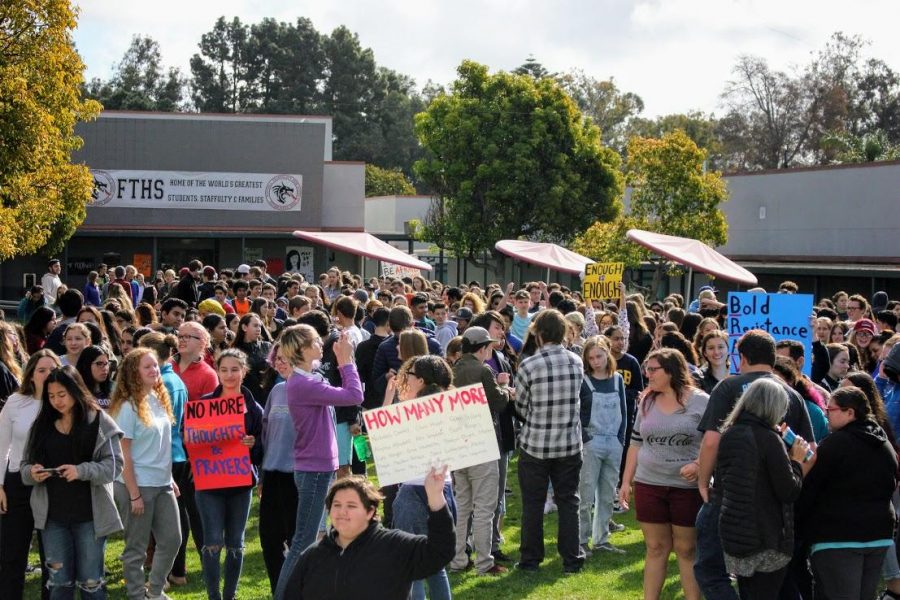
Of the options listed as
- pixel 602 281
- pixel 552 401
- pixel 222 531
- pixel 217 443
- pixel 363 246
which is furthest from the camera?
pixel 363 246

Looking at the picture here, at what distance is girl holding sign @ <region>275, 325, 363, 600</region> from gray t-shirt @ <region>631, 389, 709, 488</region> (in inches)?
77.5

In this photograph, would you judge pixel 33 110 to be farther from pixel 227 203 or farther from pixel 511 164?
pixel 511 164

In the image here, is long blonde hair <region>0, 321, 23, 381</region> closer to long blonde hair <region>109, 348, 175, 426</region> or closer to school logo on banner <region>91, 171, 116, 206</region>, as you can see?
long blonde hair <region>109, 348, 175, 426</region>

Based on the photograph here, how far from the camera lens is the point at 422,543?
4984mm

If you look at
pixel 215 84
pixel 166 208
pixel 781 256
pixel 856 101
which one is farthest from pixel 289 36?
pixel 781 256

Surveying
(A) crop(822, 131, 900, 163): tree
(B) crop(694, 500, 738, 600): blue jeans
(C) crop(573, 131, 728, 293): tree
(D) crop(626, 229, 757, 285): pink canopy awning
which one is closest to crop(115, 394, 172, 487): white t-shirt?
(B) crop(694, 500, 738, 600): blue jeans

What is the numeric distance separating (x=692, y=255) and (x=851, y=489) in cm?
1114

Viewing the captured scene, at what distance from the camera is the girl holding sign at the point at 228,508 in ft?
25.2

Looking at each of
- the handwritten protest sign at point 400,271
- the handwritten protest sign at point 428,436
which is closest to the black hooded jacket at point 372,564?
the handwritten protest sign at point 428,436

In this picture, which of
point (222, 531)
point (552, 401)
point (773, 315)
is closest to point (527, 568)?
point (552, 401)

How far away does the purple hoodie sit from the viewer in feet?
24.0

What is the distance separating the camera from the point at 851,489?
6.55 m

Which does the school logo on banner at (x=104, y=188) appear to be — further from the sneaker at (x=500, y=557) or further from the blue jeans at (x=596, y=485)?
the sneaker at (x=500, y=557)

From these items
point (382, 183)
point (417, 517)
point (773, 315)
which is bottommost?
point (417, 517)
